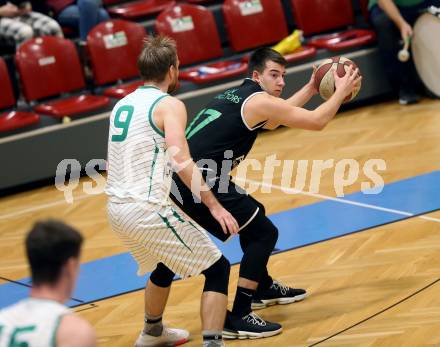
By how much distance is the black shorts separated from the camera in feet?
17.3

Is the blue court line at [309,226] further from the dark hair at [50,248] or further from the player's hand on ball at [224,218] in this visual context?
the dark hair at [50,248]

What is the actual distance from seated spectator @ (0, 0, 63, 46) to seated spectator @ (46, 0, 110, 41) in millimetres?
261

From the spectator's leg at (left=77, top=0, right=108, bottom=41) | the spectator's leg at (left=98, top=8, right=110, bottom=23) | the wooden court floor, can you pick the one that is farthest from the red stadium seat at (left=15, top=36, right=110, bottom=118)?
the wooden court floor

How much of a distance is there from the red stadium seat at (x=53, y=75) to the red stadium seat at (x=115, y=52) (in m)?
0.18

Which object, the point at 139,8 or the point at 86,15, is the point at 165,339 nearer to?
the point at 86,15

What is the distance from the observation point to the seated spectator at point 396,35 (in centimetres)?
990

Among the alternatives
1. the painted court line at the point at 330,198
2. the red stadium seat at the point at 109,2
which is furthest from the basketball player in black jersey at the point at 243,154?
the red stadium seat at the point at 109,2

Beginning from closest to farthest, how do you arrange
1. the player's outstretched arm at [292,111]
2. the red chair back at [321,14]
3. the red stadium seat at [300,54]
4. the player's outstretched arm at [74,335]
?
the player's outstretched arm at [74,335] < the player's outstretched arm at [292,111] < the red stadium seat at [300,54] < the red chair back at [321,14]

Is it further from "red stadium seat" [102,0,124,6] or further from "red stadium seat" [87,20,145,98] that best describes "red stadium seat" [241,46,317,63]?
"red stadium seat" [102,0,124,6]

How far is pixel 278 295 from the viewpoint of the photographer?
5809 mm

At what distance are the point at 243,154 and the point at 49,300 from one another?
8.59ft

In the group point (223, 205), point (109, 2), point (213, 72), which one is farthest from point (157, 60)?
point (109, 2)

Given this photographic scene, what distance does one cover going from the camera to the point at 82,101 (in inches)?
367

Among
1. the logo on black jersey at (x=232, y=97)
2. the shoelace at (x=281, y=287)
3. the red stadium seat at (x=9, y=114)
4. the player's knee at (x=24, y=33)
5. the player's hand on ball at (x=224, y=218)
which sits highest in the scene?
the player's knee at (x=24, y=33)
